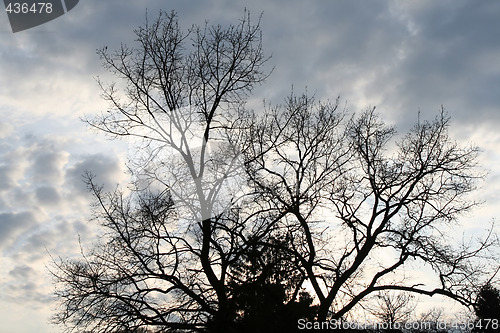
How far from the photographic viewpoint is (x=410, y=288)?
15.8 m

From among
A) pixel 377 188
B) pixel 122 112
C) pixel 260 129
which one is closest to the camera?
pixel 122 112

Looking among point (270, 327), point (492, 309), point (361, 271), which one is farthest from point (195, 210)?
point (492, 309)

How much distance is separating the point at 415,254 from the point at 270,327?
24.1ft

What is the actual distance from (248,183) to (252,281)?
4303 millimetres

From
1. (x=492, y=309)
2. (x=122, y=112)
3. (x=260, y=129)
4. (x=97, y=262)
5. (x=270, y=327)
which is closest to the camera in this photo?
(x=270, y=327)

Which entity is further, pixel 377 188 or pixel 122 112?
pixel 377 188

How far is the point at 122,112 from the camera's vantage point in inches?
563

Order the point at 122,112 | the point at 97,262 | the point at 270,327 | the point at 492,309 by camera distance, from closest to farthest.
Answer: the point at 270,327 < the point at 97,262 < the point at 122,112 < the point at 492,309

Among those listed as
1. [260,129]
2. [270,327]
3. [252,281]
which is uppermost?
[260,129]

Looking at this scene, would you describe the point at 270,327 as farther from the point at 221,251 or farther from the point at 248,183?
the point at 248,183

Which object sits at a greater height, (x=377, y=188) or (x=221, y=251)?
(x=377, y=188)

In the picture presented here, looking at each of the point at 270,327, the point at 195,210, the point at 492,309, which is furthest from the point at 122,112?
the point at 492,309

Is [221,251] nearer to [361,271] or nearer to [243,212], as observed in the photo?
[243,212]

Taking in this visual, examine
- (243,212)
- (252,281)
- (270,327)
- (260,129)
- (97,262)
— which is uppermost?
(260,129)
